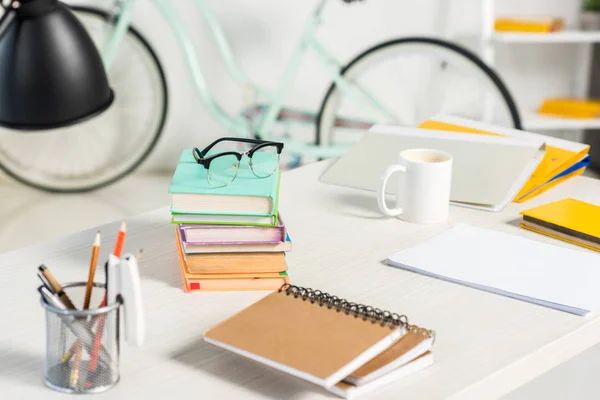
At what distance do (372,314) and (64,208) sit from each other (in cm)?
233

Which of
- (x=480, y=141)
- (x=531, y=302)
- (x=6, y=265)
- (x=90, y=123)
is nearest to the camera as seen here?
(x=531, y=302)

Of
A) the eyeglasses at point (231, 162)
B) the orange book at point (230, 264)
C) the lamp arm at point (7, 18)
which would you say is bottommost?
the orange book at point (230, 264)

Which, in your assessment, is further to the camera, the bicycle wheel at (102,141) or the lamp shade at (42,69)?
the bicycle wheel at (102,141)

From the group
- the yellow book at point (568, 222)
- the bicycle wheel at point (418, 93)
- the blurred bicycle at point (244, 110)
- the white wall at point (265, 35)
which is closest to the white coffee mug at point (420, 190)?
the yellow book at point (568, 222)

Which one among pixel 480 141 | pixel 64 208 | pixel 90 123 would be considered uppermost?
pixel 480 141

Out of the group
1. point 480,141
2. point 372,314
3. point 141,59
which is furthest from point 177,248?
point 141,59

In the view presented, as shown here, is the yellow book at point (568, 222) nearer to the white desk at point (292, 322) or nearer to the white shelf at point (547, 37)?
the white desk at point (292, 322)

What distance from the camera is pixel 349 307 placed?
100 centimetres

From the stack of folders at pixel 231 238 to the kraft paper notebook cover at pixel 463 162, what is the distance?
1.35 feet

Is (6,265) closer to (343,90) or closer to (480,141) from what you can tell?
(480,141)

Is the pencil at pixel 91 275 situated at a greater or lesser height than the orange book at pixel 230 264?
greater

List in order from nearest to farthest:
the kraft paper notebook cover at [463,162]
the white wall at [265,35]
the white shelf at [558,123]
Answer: the kraft paper notebook cover at [463,162] → the white wall at [265,35] → the white shelf at [558,123]

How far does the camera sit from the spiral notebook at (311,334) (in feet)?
2.88

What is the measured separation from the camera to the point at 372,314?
0.98m
